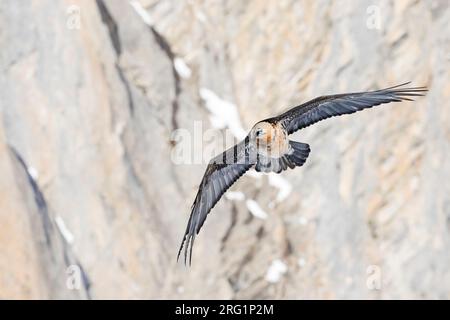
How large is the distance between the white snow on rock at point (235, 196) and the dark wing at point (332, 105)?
4937 millimetres

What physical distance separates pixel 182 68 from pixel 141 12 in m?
0.93

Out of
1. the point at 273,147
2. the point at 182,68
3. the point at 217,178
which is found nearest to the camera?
the point at 273,147

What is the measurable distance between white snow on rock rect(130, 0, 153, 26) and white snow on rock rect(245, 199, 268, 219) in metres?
2.71

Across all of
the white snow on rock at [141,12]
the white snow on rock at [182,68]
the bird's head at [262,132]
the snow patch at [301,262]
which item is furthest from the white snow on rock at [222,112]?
the bird's head at [262,132]

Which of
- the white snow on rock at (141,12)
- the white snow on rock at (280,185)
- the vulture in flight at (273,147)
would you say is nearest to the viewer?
the vulture in flight at (273,147)

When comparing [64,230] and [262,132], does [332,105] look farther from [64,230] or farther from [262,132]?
[64,230]

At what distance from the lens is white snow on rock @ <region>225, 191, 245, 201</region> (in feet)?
52.7

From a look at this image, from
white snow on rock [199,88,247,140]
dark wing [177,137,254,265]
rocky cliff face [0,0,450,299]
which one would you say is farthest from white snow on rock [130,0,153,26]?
dark wing [177,137,254,265]

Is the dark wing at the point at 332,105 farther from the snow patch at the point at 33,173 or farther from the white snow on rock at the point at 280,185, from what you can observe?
the white snow on rock at the point at 280,185

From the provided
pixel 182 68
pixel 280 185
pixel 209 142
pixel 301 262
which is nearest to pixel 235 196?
pixel 280 185

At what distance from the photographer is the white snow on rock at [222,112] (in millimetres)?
16109

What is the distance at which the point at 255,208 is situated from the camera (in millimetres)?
16328
